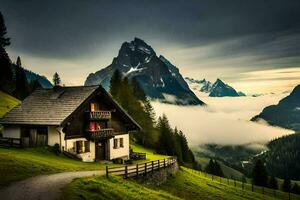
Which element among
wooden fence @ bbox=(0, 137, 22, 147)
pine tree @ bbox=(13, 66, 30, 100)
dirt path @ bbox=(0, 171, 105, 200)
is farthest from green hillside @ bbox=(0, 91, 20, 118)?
dirt path @ bbox=(0, 171, 105, 200)

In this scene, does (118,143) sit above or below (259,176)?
above

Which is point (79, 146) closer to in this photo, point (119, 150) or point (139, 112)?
point (119, 150)

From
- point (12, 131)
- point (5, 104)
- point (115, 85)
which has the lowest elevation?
point (12, 131)

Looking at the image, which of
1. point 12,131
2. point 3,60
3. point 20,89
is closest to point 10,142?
point 12,131

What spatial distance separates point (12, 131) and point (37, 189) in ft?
86.6

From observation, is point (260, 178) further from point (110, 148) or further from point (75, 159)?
point (75, 159)

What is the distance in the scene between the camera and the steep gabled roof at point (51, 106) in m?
44.1

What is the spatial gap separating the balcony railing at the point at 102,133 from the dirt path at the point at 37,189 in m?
18.7

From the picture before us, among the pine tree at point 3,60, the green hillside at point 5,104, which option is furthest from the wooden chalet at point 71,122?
the pine tree at point 3,60

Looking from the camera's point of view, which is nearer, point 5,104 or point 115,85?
point 5,104

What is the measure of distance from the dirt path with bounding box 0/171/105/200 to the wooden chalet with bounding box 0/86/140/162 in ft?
52.0

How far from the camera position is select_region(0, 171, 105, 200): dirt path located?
21.3m

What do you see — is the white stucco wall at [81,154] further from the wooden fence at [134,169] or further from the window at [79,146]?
the wooden fence at [134,169]

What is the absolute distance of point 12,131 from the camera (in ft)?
154
